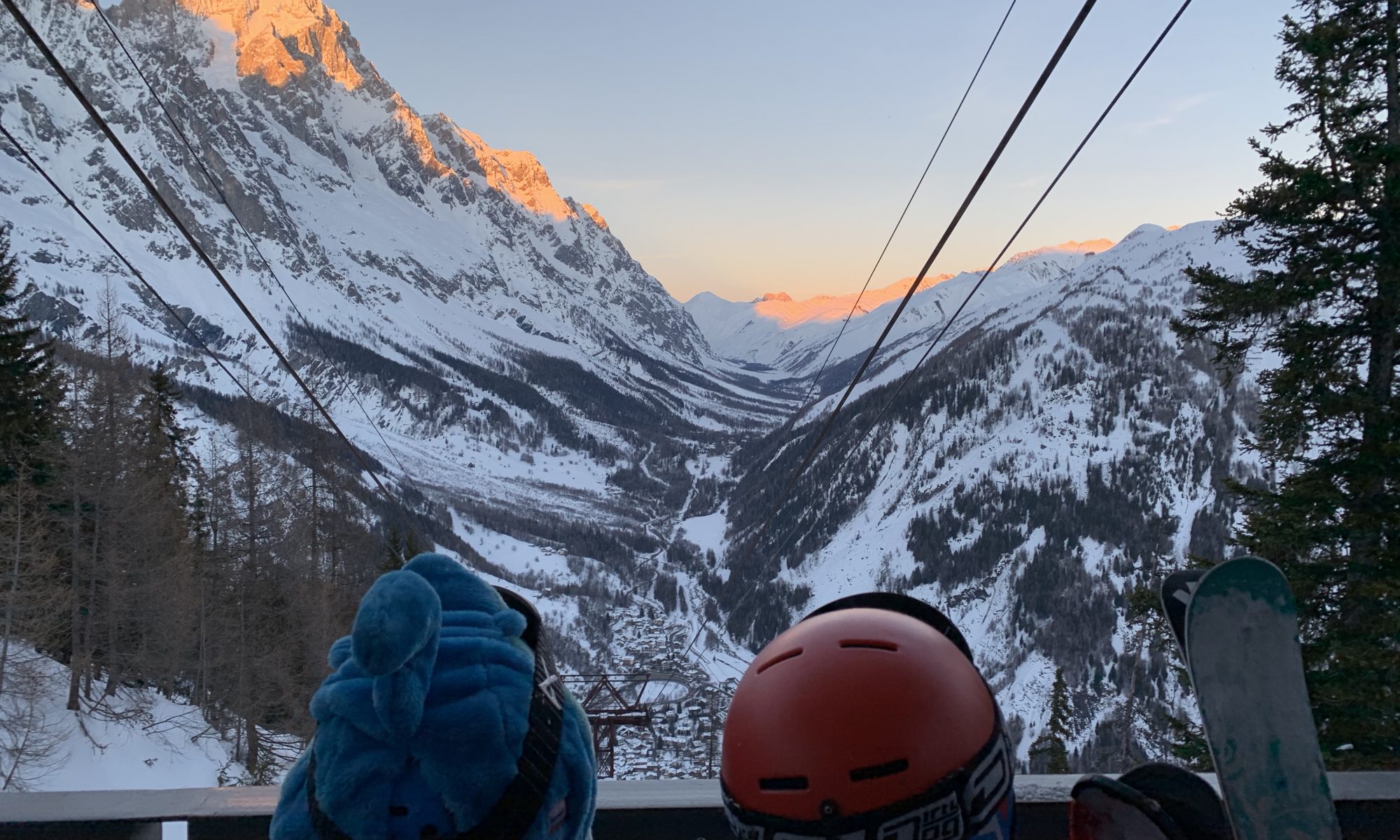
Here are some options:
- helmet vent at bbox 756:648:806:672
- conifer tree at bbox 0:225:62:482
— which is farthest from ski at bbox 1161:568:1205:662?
conifer tree at bbox 0:225:62:482

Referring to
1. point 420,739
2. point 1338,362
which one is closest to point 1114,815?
point 420,739

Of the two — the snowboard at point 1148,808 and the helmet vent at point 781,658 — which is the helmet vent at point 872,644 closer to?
the helmet vent at point 781,658

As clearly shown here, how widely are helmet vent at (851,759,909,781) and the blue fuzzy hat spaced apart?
2.07ft

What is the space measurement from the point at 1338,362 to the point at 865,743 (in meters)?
9.93

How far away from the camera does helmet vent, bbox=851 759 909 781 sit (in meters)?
1.69

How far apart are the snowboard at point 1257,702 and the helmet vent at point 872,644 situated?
1154mm

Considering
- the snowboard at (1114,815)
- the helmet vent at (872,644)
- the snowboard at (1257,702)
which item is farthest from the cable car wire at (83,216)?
the snowboard at (1257,702)

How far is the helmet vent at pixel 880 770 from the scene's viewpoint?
5.53ft

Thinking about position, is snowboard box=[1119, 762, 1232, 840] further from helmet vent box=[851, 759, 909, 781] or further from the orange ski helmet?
helmet vent box=[851, 759, 909, 781]

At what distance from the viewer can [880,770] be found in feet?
5.56

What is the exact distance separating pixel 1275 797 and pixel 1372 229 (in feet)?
30.0

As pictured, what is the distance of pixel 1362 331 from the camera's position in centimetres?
868

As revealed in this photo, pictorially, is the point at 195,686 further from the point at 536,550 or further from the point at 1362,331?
the point at 536,550

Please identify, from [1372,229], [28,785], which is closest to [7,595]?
[28,785]
